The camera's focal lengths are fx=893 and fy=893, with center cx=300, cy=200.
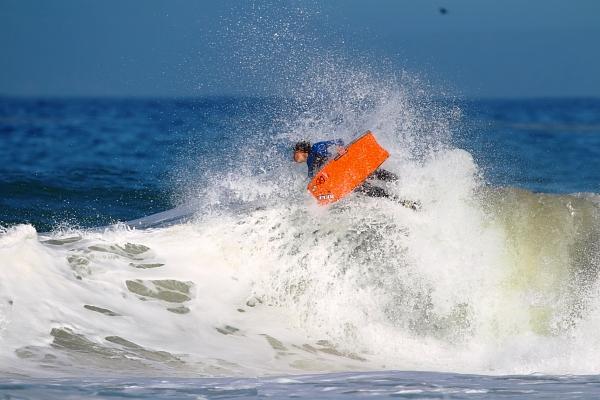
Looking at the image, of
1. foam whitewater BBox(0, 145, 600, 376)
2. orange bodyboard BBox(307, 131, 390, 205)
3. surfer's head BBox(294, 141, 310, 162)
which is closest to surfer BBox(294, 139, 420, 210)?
surfer's head BBox(294, 141, 310, 162)

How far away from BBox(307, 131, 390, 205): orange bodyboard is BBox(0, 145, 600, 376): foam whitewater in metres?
0.22

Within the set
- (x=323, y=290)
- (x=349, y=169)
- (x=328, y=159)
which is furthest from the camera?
(x=328, y=159)

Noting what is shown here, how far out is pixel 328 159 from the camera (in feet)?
29.6

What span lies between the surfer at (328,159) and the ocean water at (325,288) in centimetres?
12

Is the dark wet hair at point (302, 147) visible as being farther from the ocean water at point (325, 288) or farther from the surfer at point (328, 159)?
the ocean water at point (325, 288)

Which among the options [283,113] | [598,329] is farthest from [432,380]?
[283,113]

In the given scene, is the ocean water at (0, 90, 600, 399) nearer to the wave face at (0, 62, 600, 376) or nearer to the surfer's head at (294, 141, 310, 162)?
the wave face at (0, 62, 600, 376)

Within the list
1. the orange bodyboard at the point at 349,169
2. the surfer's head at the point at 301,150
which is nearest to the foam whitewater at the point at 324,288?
the orange bodyboard at the point at 349,169

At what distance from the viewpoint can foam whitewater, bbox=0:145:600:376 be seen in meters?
7.12

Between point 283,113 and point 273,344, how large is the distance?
4.80 metres

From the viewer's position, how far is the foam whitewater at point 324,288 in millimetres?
7125

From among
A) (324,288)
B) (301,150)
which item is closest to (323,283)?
(324,288)

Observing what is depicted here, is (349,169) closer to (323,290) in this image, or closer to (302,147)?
(302,147)

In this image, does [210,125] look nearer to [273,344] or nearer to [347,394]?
[273,344]
